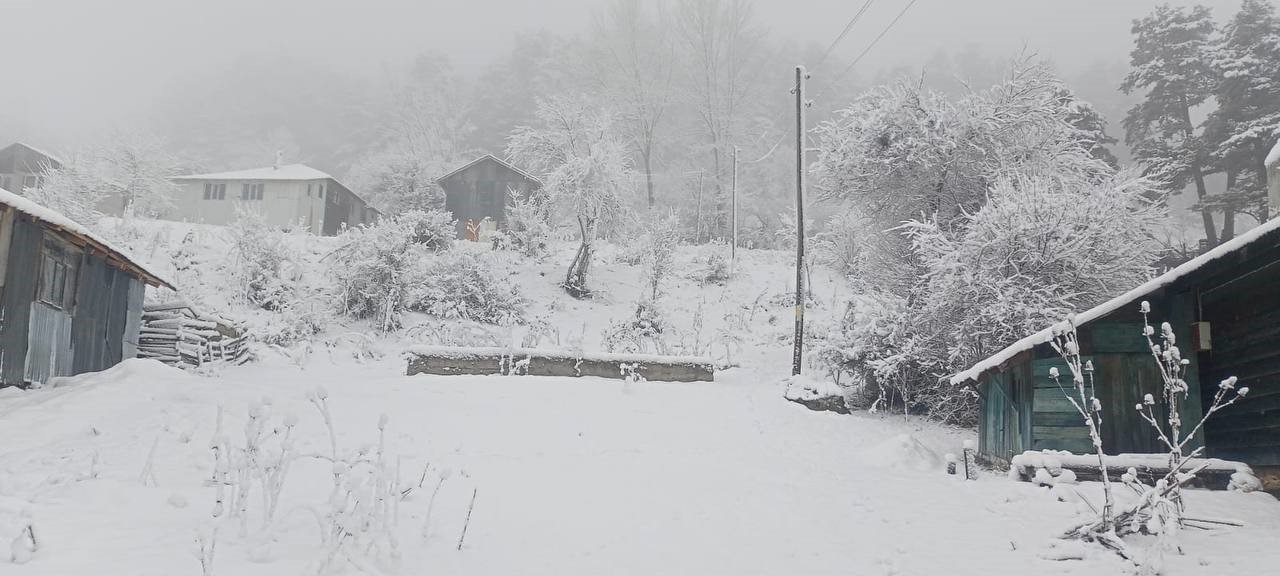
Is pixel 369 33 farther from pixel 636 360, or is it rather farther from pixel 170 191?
pixel 636 360

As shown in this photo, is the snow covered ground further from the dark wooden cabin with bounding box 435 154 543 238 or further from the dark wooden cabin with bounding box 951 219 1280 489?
the dark wooden cabin with bounding box 435 154 543 238

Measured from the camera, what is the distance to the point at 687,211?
47.8 meters

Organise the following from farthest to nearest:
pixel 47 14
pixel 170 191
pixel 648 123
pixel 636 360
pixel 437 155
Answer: pixel 47 14 < pixel 437 155 < pixel 648 123 < pixel 170 191 < pixel 636 360

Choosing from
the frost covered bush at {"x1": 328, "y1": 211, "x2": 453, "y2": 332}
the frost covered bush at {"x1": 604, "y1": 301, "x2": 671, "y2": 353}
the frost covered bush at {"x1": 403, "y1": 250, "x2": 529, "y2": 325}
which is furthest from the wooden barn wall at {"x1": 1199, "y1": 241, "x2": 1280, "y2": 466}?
the frost covered bush at {"x1": 328, "y1": 211, "x2": 453, "y2": 332}

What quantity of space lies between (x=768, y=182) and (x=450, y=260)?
28165 millimetres

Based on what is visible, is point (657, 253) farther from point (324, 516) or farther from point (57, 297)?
point (324, 516)

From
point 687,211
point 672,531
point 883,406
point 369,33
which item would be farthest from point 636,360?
point 369,33

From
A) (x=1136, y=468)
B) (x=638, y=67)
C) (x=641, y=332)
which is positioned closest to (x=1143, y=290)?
(x=1136, y=468)

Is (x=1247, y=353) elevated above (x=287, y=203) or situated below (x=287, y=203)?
below

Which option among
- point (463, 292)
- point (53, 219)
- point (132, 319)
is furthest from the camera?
point (463, 292)

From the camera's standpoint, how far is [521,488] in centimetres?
912

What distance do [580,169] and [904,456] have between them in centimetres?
2082

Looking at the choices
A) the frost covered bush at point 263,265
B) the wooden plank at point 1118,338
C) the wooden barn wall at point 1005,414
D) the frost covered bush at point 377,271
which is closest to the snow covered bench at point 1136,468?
the wooden barn wall at point 1005,414

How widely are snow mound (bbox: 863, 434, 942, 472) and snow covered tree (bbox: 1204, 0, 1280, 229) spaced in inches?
822
